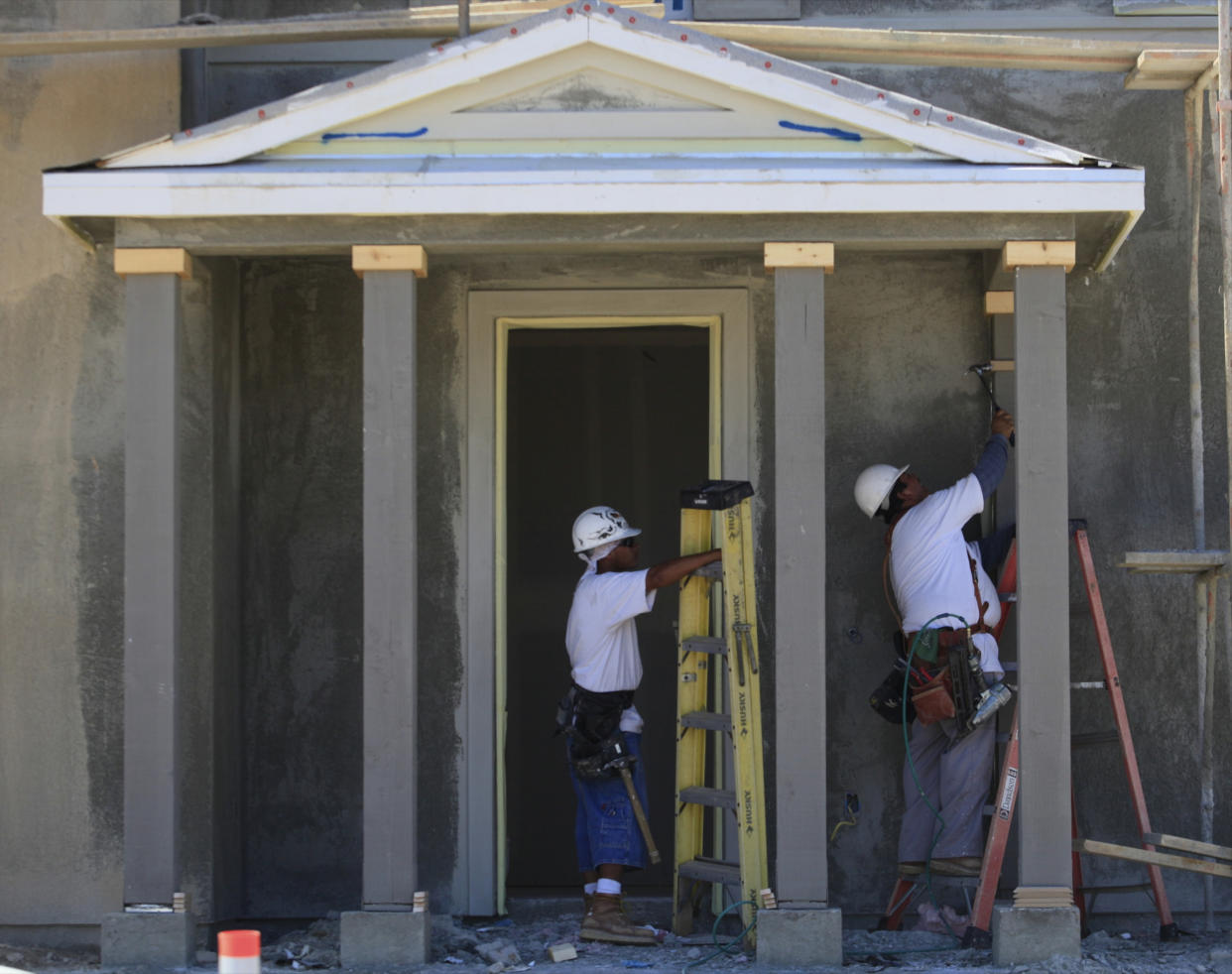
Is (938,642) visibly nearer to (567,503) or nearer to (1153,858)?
(1153,858)

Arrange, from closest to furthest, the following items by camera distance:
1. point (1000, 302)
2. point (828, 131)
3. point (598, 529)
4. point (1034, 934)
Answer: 1. point (1034, 934)
2. point (828, 131)
3. point (598, 529)
4. point (1000, 302)

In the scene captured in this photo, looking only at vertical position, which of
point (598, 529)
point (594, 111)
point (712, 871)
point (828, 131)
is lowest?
point (712, 871)

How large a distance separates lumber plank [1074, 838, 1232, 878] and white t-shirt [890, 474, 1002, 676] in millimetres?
841

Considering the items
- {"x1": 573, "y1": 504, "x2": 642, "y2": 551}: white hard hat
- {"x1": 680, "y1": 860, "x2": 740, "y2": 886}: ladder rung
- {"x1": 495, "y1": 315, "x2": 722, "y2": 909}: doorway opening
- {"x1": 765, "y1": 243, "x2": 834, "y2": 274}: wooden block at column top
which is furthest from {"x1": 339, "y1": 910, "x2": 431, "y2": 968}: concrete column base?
{"x1": 495, "y1": 315, "x2": 722, "y2": 909}: doorway opening

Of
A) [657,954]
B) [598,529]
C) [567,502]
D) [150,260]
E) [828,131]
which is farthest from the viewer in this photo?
[567,502]

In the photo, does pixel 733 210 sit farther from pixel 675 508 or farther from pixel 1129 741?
pixel 675 508

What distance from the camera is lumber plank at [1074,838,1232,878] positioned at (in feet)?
24.1

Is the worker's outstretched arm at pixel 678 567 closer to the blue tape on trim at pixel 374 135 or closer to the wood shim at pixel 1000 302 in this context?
the wood shim at pixel 1000 302

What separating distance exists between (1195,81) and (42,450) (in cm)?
542

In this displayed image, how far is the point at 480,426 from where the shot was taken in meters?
8.29

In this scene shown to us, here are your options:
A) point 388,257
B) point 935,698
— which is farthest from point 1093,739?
point 388,257

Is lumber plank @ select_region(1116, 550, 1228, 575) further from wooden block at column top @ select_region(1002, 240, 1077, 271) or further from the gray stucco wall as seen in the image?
the gray stucco wall

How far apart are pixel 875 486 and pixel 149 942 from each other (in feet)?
11.9

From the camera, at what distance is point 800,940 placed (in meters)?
6.87
